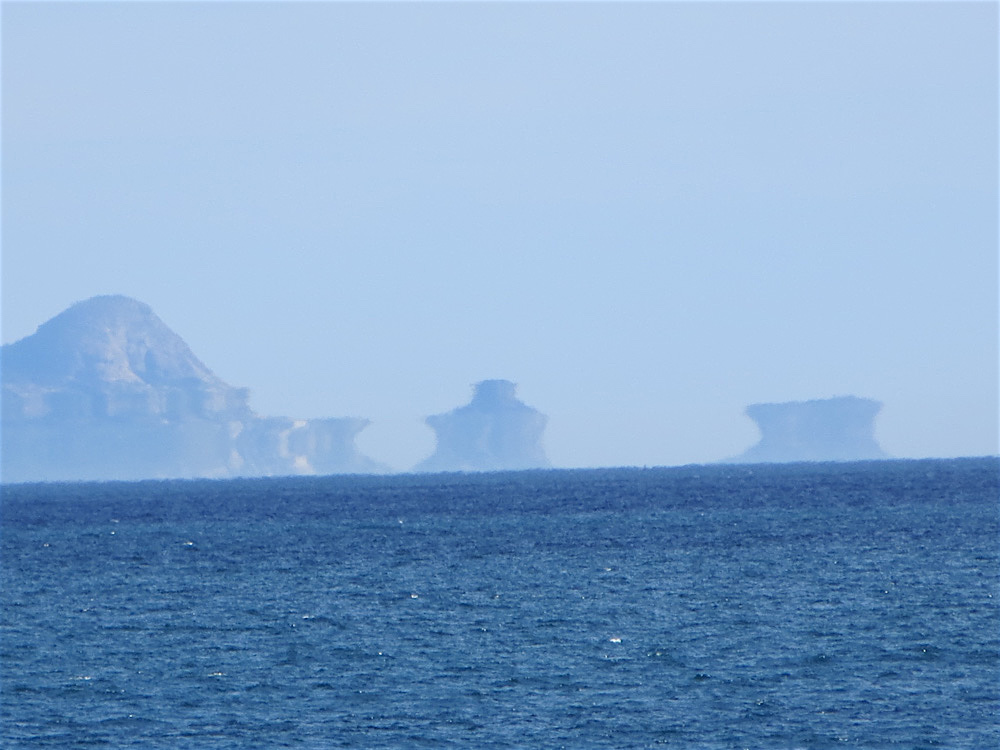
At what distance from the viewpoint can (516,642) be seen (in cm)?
4600

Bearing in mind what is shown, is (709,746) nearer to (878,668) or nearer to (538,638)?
(878,668)

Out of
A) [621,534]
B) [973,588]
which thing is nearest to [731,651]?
[973,588]

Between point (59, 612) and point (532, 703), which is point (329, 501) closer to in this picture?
point (59, 612)

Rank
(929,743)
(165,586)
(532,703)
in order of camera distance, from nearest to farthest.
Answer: (929,743), (532,703), (165,586)

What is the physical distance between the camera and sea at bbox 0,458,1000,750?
33781 millimetres

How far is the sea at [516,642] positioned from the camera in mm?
33781

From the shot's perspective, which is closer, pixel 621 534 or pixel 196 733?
pixel 196 733

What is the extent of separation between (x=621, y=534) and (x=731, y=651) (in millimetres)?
51570

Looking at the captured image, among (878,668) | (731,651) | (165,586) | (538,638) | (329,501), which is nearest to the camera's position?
(878,668)

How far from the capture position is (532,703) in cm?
3641

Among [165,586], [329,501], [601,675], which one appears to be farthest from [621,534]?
[329,501]

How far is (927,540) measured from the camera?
80.2 metres

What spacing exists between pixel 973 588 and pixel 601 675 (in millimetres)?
23469

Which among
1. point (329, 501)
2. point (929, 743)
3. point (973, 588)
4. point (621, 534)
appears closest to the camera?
point (929, 743)
